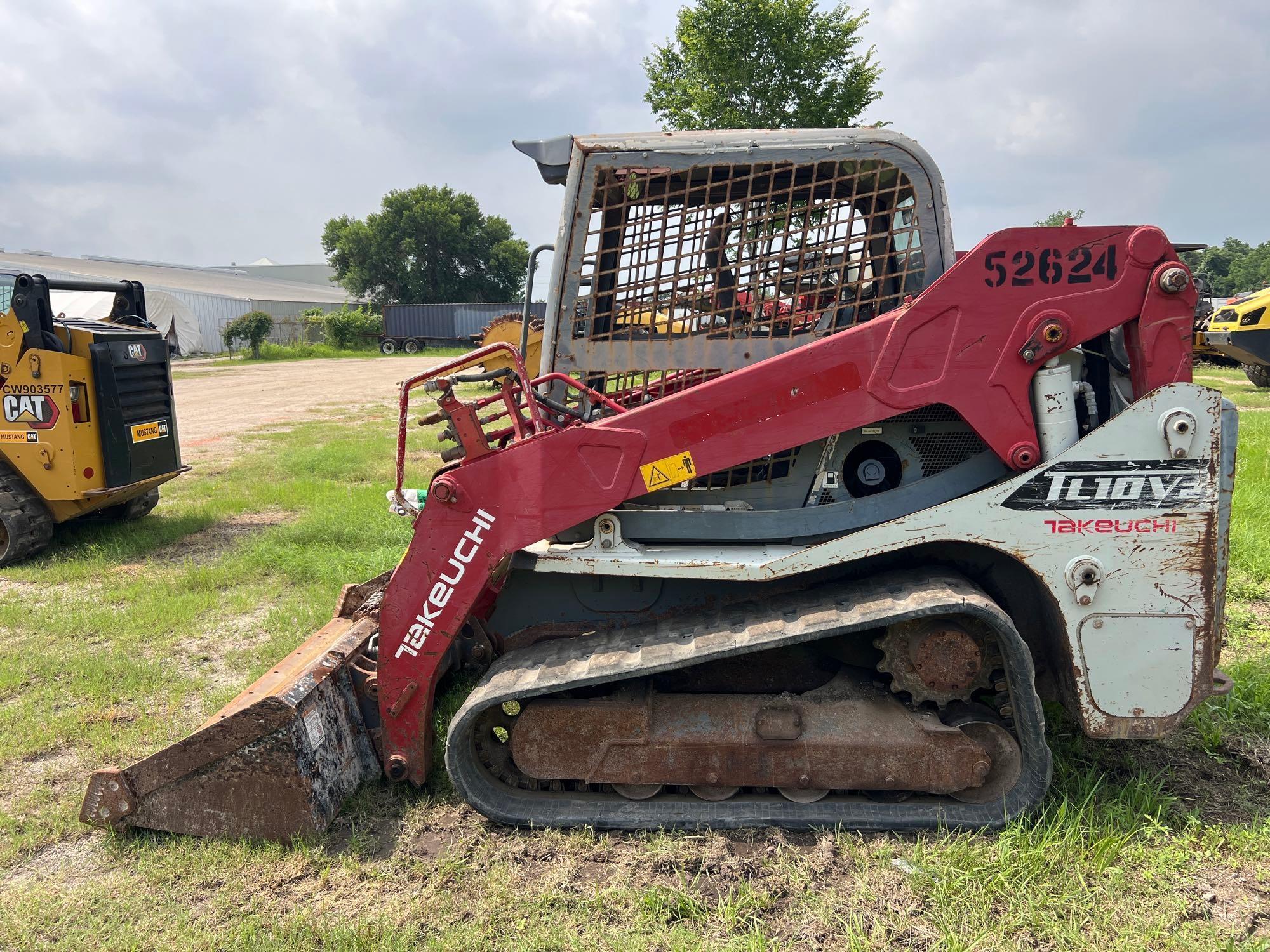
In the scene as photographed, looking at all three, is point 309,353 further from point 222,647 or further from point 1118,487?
point 1118,487

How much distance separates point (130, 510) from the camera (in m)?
7.59

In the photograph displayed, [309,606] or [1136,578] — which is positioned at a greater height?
[1136,578]

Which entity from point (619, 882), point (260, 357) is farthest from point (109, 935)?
point (260, 357)

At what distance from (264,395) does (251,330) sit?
16149 mm

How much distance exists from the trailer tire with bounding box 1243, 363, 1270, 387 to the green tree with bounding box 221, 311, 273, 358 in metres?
32.6

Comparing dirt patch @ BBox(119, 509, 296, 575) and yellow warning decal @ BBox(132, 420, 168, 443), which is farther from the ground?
yellow warning decal @ BBox(132, 420, 168, 443)

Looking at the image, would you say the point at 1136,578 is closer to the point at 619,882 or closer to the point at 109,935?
the point at 619,882

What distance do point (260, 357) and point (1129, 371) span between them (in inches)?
1453

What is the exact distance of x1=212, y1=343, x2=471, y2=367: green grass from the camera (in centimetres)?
3438

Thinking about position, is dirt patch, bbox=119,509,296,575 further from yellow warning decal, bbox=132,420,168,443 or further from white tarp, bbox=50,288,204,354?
white tarp, bbox=50,288,204,354

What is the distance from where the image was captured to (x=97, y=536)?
712cm

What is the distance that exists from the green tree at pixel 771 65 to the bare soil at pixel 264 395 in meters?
11.0

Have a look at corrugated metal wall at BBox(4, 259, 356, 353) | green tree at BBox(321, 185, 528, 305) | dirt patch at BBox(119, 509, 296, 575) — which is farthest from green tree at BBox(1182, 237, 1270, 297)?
dirt patch at BBox(119, 509, 296, 575)

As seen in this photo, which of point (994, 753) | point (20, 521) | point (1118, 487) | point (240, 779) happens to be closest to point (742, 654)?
point (994, 753)
